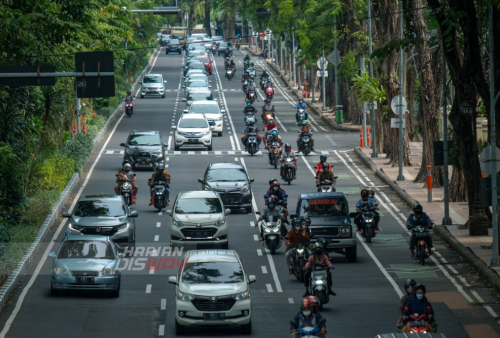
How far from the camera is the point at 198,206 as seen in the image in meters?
30.5

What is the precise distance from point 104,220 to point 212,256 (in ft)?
26.6

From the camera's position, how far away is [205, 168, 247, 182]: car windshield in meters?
37.0

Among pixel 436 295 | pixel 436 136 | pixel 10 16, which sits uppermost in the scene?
pixel 10 16

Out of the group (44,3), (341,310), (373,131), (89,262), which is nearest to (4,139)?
(44,3)

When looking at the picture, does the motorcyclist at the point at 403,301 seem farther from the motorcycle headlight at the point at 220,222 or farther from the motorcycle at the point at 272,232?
the motorcycle headlight at the point at 220,222

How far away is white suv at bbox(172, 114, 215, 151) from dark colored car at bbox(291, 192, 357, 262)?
2392 centimetres

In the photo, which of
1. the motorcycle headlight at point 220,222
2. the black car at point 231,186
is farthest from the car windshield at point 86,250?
the black car at point 231,186

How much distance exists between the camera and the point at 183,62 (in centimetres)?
12281

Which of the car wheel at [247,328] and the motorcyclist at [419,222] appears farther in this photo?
the motorcyclist at [419,222]

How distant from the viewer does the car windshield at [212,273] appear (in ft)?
67.8

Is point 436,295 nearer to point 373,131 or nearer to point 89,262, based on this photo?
point 89,262

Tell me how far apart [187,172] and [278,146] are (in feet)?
13.8

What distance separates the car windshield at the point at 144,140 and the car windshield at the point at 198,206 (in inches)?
634

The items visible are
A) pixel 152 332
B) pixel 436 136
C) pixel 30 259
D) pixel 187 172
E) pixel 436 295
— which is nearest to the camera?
pixel 152 332
